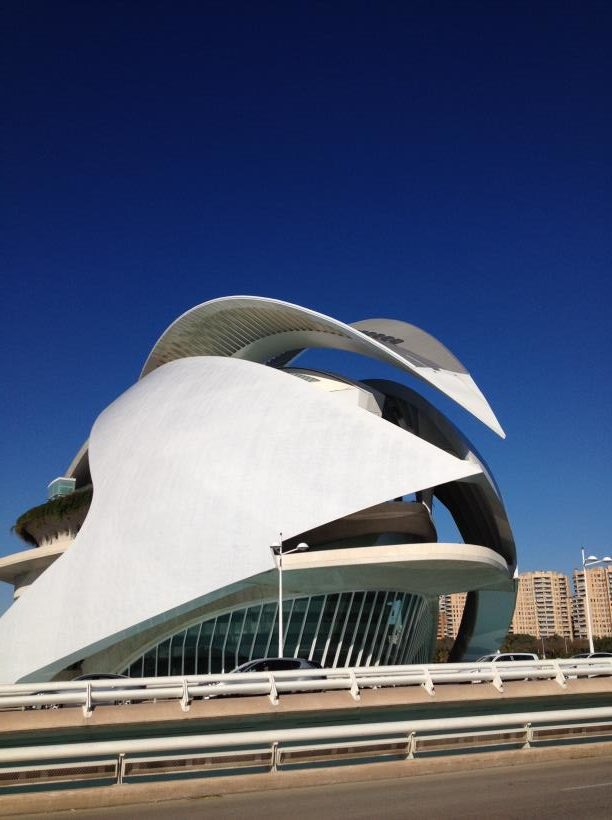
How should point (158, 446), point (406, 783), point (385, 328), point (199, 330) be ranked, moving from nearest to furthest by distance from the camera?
point (406, 783)
point (158, 446)
point (385, 328)
point (199, 330)

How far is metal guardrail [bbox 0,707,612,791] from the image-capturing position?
9398 millimetres

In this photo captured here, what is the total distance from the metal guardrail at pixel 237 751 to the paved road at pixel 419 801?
2.17 feet

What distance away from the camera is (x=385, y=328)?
35.9 meters

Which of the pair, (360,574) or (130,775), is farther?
(360,574)

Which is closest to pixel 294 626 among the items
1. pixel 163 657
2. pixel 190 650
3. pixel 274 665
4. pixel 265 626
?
pixel 265 626

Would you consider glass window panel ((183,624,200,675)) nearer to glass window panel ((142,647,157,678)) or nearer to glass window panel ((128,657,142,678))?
glass window panel ((142,647,157,678))

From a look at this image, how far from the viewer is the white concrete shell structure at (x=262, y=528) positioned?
27297 mm

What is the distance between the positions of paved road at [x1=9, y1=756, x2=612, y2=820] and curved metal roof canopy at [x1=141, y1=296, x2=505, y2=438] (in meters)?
18.2

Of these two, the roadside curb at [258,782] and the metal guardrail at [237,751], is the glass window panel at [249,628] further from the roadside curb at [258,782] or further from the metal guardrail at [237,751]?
the roadside curb at [258,782]

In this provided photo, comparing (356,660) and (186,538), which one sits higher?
(186,538)

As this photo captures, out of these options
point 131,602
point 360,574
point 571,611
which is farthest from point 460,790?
point 571,611

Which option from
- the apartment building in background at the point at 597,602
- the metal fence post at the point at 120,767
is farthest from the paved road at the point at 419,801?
the apartment building in background at the point at 597,602

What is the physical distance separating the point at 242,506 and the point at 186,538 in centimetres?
229

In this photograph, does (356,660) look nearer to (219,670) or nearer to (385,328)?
(219,670)
